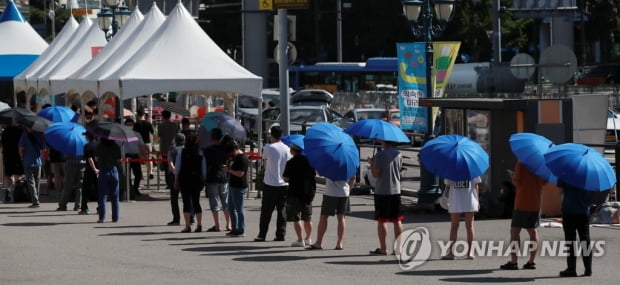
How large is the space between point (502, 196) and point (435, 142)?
4136 millimetres

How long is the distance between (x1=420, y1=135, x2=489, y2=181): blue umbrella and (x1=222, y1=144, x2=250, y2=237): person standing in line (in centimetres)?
355

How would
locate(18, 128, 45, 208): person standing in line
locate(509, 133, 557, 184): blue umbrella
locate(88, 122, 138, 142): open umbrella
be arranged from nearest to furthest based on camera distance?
locate(509, 133, 557, 184): blue umbrella → locate(88, 122, 138, 142): open umbrella → locate(18, 128, 45, 208): person standing in line

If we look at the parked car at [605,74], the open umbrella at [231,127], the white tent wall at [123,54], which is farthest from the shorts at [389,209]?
the parked car at [605,74]

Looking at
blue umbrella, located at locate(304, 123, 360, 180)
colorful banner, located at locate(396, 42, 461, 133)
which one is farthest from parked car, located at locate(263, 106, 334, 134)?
blue umbrella, located at locate(304, 123, 360, 180)

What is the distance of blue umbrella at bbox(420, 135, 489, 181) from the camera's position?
1515cm

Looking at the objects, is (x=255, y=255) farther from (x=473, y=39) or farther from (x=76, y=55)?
(x=473, y=39)

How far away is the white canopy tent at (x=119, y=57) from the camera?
27.0 meters

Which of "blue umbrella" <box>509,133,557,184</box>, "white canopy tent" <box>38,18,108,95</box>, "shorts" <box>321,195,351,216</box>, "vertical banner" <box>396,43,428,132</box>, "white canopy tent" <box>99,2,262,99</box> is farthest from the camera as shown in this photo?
"white canopy tent" <box>38,18,108,95</box>

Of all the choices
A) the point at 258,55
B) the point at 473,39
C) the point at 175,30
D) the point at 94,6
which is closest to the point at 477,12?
the point at 473,39

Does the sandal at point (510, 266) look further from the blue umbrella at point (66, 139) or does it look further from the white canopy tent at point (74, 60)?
the white canopy tent at point (74, 60)

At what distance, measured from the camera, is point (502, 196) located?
1933 centimetres
